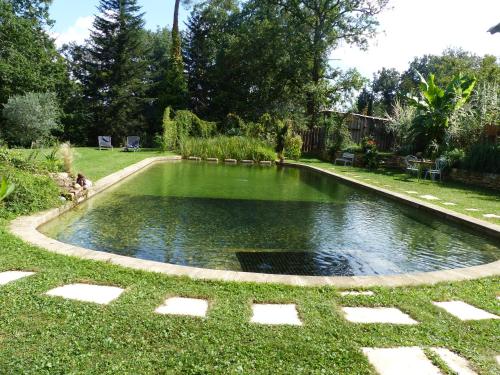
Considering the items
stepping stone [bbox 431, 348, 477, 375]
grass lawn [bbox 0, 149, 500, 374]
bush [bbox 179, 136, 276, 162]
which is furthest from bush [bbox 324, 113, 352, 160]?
stepping stone [bbox 431, 348, 477, 375]

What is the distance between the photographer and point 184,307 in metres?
3.09

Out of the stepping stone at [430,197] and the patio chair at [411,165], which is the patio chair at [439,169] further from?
the stepping stone at [430,197]

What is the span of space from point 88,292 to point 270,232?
354 cm

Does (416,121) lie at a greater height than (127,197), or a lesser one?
greater

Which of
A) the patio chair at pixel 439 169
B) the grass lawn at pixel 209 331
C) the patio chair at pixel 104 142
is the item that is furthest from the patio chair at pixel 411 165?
the patio chair at pixel 104 142

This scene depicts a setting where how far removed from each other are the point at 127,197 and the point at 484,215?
715cm

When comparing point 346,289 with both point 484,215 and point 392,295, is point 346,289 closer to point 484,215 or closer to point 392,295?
point 392,295

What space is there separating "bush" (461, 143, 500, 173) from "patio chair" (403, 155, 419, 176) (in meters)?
1.56

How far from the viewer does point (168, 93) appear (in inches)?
1058

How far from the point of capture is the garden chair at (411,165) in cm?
1392

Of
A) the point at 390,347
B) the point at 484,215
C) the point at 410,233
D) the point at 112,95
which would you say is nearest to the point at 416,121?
the point at 484,215

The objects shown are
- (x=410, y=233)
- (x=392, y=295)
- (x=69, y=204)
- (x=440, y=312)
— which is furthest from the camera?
(x=69, y=204)

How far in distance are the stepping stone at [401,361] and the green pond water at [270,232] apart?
2.13 metres

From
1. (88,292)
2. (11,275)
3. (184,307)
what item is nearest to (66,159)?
(11,275)
